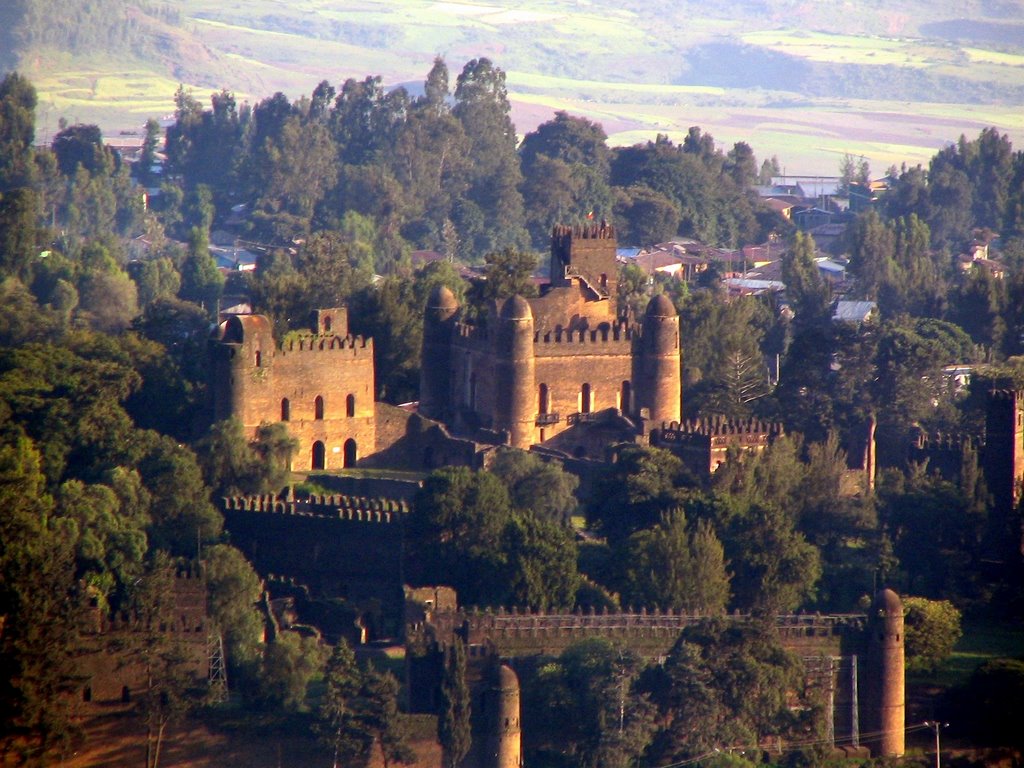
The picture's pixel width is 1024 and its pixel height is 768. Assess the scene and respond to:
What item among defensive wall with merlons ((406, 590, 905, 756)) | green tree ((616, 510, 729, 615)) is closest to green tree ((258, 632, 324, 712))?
defensive wall with merlons ((406, 590, 905, 756))

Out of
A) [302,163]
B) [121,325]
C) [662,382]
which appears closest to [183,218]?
[302,163]

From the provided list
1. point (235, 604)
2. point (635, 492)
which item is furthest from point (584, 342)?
point (235, 604)

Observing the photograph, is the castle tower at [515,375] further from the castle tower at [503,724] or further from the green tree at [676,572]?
the castle tower at [503,724]

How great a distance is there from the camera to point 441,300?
2640 inches

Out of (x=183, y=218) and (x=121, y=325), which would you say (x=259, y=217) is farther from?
(x=121, y=325)

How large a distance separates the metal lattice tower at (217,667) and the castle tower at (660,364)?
17.3 m

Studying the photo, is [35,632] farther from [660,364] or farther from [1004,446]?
[1004,446]

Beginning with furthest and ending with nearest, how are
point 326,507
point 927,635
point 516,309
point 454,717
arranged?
point 516,309
point 326,507
point 927,635
point 454,717

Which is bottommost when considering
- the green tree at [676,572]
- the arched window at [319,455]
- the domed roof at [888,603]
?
the domed roof at [888,603]

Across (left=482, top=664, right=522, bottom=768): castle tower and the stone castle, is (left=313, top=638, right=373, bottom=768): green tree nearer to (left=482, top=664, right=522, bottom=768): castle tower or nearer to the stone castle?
(left=482, top=664, right=522, bottom=768): castle tower

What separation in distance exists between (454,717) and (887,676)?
874 cm

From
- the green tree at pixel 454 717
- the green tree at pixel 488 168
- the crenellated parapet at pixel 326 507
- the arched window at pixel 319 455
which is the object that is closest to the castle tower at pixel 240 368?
the arched window at pixel 319 455

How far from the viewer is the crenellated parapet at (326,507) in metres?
56.0

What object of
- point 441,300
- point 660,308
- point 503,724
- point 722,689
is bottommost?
point 503,724
